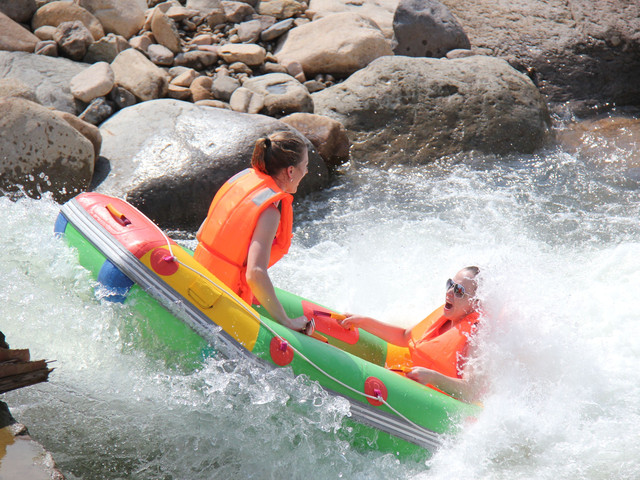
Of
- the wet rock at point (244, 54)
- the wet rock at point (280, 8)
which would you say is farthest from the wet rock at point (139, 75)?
the wet rock at point (280, 8)

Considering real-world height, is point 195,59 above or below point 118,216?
below

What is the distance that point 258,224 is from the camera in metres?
3.42

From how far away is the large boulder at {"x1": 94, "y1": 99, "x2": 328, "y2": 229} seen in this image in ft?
20.0

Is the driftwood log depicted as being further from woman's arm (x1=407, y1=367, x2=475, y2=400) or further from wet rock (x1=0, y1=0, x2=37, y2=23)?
wet rock (x1=0, y1=0, x2=37, y2=23)

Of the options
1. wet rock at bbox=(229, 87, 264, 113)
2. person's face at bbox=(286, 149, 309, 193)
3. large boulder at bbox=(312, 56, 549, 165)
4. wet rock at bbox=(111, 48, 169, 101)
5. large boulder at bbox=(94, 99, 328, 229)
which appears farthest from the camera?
large boulder at bbox=(312, 56, 549, 165)

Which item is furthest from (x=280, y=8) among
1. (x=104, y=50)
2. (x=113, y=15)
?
(x=104, y=50)

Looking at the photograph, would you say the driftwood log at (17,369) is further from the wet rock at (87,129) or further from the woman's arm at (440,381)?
the wet rock at (87,129)

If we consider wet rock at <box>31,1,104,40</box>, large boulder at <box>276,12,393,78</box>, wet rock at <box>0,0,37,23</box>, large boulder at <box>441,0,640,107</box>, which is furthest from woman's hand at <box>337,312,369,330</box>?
wet rock at <box>0,0,37,23</box>

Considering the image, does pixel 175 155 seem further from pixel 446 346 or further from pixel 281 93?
pixel 446 346

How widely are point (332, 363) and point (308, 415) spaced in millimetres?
288

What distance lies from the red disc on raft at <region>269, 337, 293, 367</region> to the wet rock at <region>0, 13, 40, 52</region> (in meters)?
6.02

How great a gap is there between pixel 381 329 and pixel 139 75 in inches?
182

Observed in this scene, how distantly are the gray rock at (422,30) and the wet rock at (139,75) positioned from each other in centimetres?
338

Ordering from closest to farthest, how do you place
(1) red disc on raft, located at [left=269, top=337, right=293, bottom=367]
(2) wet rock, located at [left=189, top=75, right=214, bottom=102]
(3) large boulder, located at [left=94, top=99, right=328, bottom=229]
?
(1) red disc on raft, located at [left=269, top=337, right=293, bottom=367]
(3) large boulder, located at [left=94, top=99, right=328, bottom=229]
(2) wet rock, located at [left=189, top=75, right=214, bottom=102]
